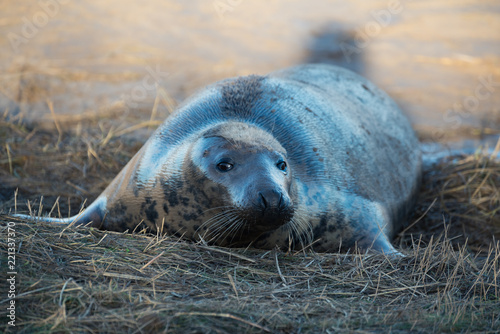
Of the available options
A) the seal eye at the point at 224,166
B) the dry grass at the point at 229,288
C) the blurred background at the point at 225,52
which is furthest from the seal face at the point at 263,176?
the blurred background at the point at 225,52

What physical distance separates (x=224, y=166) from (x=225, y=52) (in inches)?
232

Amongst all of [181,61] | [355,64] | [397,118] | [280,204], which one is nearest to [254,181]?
[280,204]

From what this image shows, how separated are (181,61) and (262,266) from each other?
5694 mm

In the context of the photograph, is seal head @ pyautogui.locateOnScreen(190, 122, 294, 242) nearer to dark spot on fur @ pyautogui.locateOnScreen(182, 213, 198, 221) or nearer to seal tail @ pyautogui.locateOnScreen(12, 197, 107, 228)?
dark spot on fur @ pyautogui.locateOnScreen(182, 213, 198, 221)

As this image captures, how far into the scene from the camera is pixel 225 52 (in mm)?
8719

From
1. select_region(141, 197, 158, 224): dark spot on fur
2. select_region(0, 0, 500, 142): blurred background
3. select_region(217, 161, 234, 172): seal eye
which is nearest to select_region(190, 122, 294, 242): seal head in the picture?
select_region(217, 161, 234, 172): seal eye

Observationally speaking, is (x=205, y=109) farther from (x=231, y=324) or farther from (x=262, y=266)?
(x=231, y=324)

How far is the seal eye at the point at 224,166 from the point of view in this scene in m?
3.06

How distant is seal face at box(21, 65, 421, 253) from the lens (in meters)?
3.05

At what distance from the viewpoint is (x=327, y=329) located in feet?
7.46

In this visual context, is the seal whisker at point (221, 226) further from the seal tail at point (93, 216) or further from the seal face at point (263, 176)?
the seal tail at point (93, 216)

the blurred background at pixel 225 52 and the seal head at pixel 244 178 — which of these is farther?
the blurred background at pixel 225 52

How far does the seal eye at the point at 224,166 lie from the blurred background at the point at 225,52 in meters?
2.69

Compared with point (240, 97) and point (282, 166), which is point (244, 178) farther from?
point (240, 97)
